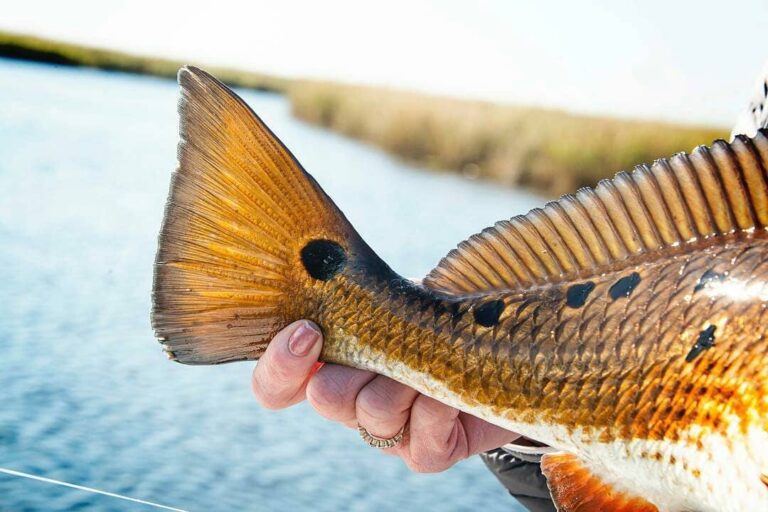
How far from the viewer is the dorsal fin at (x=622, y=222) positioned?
1.67 m

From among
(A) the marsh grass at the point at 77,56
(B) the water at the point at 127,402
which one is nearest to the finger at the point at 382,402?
(B) the water at the point at 127,402

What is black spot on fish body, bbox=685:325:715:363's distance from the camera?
64.3 inches

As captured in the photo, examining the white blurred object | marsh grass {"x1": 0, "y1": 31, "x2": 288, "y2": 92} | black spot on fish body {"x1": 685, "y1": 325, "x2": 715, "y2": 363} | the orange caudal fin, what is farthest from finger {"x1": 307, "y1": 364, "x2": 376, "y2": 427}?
marsh grass {"x1": 0, "y1": 31, "x2": 288, "y2": 92}

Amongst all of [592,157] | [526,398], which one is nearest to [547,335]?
[526,398]

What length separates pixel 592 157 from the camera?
15.2 meters

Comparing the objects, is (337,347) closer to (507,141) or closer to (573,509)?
(573,509)

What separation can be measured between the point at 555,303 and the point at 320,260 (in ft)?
1.59

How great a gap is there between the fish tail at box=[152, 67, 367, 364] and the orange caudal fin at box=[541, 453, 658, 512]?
0.60m

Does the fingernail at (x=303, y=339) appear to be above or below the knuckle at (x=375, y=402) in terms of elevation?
above

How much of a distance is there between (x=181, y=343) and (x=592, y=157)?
13919mm

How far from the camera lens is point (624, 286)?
5.69ft

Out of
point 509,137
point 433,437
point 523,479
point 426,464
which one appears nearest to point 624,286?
point 433,437

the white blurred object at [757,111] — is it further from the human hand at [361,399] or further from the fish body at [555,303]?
the human hand at [361,399]

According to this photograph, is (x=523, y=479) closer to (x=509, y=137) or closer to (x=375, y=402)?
(x=375, y=402)
